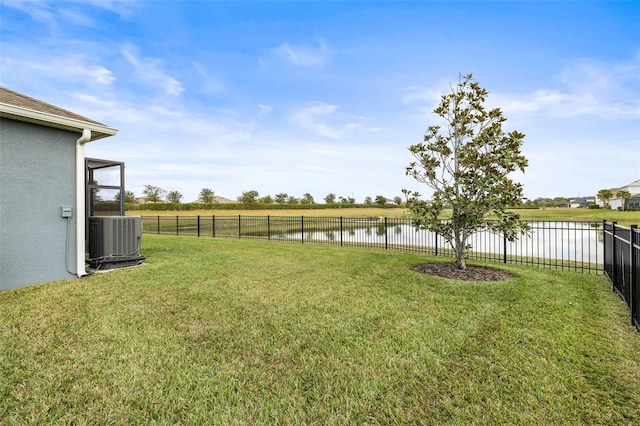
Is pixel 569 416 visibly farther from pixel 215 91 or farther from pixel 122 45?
pixel 215 91

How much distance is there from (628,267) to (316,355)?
436cm

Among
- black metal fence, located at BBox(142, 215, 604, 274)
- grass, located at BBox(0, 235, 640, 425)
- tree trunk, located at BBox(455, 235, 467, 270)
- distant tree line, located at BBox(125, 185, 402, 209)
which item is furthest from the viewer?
distant tree line, located at BBox(125, 185, 402, 209)

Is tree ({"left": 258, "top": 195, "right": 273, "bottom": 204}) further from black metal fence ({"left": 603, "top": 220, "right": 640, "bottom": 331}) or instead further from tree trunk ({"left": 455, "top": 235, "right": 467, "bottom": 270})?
black metal fence ({"left": 603, "top": 220, "right": 640, "bottom": 331})

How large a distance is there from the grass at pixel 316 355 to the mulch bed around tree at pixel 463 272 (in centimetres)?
58

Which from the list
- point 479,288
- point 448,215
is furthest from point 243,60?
point 479,288

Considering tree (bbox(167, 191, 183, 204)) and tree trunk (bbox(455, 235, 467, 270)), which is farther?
tree (bbox(167, 191, 183, 204))

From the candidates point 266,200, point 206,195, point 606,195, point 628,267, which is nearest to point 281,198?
point 266,200

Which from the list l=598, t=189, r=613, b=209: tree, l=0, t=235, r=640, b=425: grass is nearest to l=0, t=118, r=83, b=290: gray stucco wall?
l=0, t=235, r=640, b=425: grass

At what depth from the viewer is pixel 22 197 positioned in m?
4.90

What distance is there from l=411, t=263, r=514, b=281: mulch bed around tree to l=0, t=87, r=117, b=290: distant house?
23.2ft

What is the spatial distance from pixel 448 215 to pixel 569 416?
15.7 ft

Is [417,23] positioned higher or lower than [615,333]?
higher

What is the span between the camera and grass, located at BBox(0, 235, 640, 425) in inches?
76.6

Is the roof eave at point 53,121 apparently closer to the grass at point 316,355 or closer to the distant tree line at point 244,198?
the grass at point 316,355
